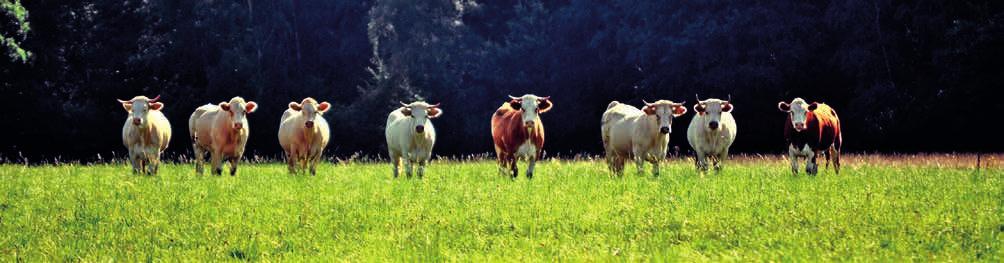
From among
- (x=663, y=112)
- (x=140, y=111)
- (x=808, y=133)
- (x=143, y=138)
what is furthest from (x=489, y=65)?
(x=808, y=133)

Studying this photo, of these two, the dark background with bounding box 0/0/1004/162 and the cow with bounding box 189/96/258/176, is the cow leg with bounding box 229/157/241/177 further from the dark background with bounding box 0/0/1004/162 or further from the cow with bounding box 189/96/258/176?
the dark background with bounding box 0/0/1004/162

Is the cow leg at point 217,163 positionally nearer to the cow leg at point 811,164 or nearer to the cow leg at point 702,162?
the cow leg at point 702,162

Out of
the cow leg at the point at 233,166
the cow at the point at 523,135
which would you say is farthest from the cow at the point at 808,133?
the cow leg at the point at 233,166

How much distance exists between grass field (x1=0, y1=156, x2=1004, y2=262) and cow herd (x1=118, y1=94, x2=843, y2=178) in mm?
1876

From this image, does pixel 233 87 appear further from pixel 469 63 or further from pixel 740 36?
pixel 740 36

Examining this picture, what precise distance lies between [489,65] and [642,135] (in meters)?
23.3

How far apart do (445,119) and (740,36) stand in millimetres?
10936

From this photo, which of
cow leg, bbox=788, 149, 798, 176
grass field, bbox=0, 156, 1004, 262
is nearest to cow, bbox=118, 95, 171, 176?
grass field, bbox=0, 156, 1004, 262

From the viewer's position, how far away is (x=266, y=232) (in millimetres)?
11359

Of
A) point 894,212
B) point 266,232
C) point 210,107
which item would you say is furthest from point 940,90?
point 266,232

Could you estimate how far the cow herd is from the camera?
19328mm

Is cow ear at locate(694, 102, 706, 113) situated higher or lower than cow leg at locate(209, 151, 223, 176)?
higher

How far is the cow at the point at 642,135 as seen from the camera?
19.1 meters

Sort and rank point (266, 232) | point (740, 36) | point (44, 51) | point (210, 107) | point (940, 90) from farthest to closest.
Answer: point (44, 51) → point (740, 36) → point (940, 90) → point (210, 107) → point (266, 232)
